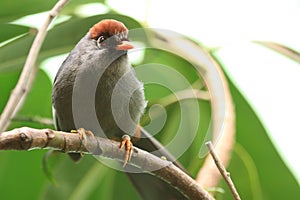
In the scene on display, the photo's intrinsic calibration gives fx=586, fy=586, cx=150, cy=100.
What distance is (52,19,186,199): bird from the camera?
1.40 metres

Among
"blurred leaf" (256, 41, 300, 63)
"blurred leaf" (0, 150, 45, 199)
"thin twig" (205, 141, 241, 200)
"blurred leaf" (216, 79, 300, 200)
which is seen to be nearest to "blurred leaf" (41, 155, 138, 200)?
"blurred leaf" (0, 150, 45, 199)

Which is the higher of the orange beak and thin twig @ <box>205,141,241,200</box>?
the orange beak

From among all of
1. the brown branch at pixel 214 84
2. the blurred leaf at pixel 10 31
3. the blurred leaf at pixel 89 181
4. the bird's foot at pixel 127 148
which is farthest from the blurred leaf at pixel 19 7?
the bird's foot at pixel 127 148

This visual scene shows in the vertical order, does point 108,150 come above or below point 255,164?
above

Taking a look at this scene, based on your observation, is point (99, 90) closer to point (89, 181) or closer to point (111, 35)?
point (111, 35)

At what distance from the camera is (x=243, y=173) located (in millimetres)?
1966

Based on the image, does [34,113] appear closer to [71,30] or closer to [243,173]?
[71,30]

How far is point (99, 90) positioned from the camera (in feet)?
4.67

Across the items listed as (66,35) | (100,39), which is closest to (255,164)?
(66,35)

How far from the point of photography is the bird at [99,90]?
55.1 inches

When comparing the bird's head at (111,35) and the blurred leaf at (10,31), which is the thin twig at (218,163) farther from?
the blurred leaf at (10,31)

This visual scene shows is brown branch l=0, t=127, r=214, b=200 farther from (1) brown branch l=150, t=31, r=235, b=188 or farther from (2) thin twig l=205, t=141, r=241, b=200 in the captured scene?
(1) brown branch l=150, t=31, r=235, b=188

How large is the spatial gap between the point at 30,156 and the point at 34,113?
162 millimetres

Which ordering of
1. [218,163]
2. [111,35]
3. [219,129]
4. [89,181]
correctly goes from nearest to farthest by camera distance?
[218,163]
[111,35]
[219,129]
[89,181]
